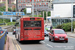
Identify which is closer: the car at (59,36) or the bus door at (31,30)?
the bus door at (31,30)

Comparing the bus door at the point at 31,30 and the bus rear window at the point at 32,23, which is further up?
the bus rear window at the point at 32,23

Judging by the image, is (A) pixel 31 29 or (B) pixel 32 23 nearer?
(A) pixel 31 29

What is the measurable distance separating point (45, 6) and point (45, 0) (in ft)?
5.92

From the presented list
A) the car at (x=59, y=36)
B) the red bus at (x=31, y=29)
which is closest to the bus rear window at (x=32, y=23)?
the red bus at (x=31, y=29)

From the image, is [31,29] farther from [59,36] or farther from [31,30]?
[59,36]

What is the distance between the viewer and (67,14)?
50.1 metres

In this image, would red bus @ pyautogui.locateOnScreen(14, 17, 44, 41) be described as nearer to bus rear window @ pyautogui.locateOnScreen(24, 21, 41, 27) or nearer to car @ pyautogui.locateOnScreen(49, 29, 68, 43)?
bus rear window @ pyautogui.locateOnScreen(24, 21, 41, 27)

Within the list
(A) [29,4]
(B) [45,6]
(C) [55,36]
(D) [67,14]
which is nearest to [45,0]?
(B) [45,6]

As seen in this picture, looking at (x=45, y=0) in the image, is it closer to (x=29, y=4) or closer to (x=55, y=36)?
(x=29, y=4)

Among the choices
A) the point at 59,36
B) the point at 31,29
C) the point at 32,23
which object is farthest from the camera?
the point at 59,36

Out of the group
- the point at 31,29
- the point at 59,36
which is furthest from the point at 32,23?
the point at 59,36

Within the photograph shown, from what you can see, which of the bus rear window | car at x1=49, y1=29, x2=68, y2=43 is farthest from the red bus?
car at x1=49, y1=29, x2=68, y2=43

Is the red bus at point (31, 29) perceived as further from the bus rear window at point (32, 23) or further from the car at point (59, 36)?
the car at point (59, 36)

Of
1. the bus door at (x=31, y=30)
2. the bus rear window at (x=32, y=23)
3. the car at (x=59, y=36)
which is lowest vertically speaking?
the car at (x=59, y=36)
